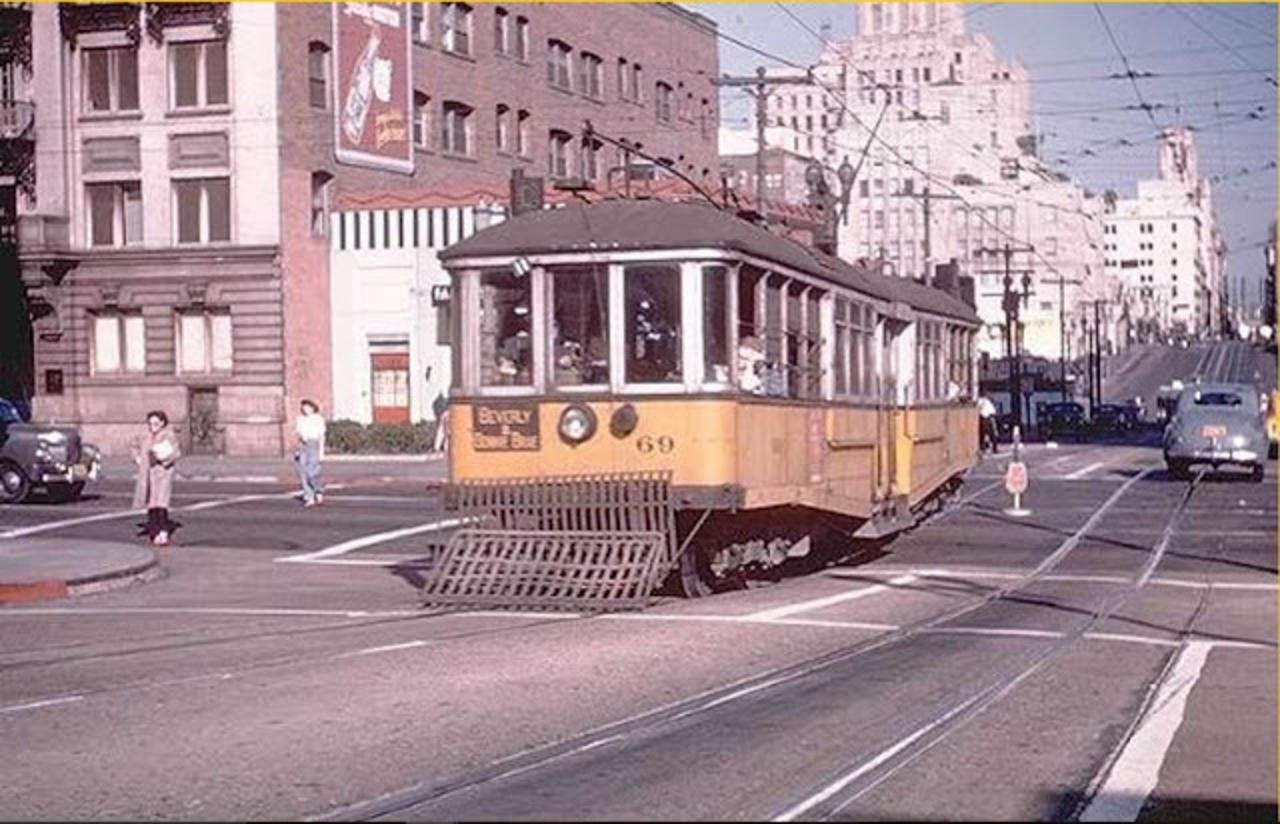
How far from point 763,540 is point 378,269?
109 ft

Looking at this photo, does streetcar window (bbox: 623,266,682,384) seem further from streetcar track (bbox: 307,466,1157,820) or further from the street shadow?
the street shadow

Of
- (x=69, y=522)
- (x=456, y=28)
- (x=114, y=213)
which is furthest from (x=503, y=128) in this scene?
(x=69, y=522)

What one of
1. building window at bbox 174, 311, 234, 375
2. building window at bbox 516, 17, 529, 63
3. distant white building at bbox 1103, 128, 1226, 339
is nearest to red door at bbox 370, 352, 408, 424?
building window at bbox 174, 311, 234, 375

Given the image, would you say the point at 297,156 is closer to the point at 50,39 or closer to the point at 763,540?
the point at 50,39

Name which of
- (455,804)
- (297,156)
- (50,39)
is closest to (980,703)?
(455,804)

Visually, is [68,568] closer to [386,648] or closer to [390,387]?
[386,648]

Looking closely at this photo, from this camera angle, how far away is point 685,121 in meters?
74.8

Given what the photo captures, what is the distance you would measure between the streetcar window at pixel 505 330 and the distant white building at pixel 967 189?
64.8 metres

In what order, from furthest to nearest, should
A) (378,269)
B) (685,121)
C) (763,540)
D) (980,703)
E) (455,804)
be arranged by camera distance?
(685,121)
(378,269)
(763,540)
(980,703)
(455,804)

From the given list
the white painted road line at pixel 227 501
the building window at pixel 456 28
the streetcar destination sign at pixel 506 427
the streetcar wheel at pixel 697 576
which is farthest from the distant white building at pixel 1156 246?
the streetcar destination sign at pixel 506 427

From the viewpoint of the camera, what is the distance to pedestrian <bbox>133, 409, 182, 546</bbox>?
24188 millimetres

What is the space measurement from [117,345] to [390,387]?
7283mm

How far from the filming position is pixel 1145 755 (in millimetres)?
9375

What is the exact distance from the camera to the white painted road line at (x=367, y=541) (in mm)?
23250
